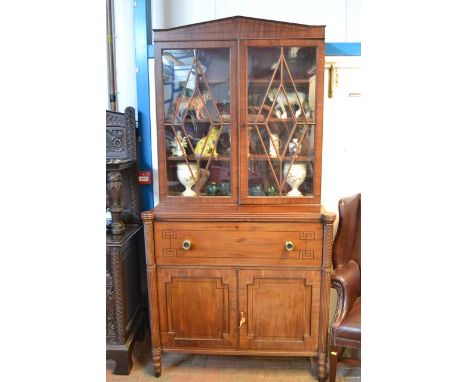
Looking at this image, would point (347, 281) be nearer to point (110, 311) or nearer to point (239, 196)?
point (239, 196)

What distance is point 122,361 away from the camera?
1.62 meters

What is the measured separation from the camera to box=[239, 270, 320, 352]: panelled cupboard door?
59.1 inches

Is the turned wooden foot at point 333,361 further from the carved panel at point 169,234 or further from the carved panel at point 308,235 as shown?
Answer: the carved panel at point 169,234

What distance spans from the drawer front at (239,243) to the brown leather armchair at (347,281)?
0.17 meters

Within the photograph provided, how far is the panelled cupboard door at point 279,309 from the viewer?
4.92 feet

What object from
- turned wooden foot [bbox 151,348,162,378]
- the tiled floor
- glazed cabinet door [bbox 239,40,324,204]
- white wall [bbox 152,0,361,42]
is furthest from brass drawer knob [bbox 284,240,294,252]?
white wall [bbox 152,0,361,42]

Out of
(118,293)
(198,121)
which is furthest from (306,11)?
(118,293)

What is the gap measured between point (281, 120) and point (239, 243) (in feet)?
2.10

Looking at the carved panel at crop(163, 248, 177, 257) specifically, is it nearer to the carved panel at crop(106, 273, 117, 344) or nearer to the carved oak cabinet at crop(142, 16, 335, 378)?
the carved oak cabinet at crop(142, 16, 335, 378)
